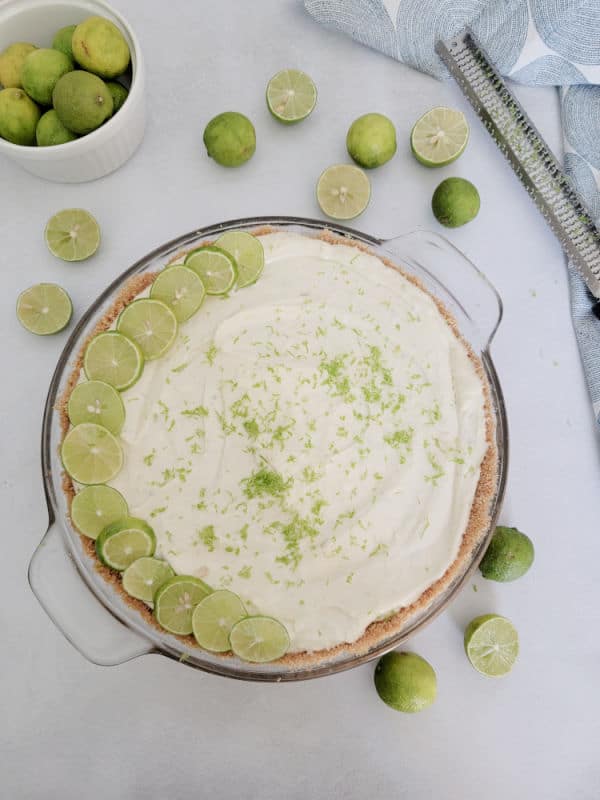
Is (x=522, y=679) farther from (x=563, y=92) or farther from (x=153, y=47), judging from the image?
(x=153, y=47)

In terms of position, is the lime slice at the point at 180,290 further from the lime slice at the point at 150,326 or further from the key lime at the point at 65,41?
the key lime at the point at 65,41

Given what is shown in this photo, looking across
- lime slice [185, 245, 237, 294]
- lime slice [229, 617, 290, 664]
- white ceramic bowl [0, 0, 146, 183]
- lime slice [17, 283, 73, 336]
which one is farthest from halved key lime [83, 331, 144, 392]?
lime slice [229, 617, 290, 664]

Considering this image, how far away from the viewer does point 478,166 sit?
12.8 feet

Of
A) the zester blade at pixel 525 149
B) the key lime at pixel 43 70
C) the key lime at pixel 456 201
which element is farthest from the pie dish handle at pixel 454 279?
the key lime at pixel 43 70

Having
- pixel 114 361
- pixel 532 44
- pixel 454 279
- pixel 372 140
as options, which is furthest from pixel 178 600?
pixel 532 44

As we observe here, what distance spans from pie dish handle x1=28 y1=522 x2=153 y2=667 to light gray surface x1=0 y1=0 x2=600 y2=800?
347 mm

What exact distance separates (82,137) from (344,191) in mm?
1344

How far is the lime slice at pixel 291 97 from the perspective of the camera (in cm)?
374

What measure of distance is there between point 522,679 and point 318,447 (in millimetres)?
1778

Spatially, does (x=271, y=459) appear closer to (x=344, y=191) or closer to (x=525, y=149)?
(x=344, y=191)

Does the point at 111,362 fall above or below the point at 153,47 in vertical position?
below

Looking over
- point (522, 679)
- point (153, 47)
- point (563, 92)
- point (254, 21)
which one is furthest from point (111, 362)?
point (563, 92)

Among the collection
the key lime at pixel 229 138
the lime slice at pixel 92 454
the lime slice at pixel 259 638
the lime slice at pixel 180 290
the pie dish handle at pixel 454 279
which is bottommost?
the lime slice at pixel 259 638

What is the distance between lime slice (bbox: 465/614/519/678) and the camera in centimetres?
345
